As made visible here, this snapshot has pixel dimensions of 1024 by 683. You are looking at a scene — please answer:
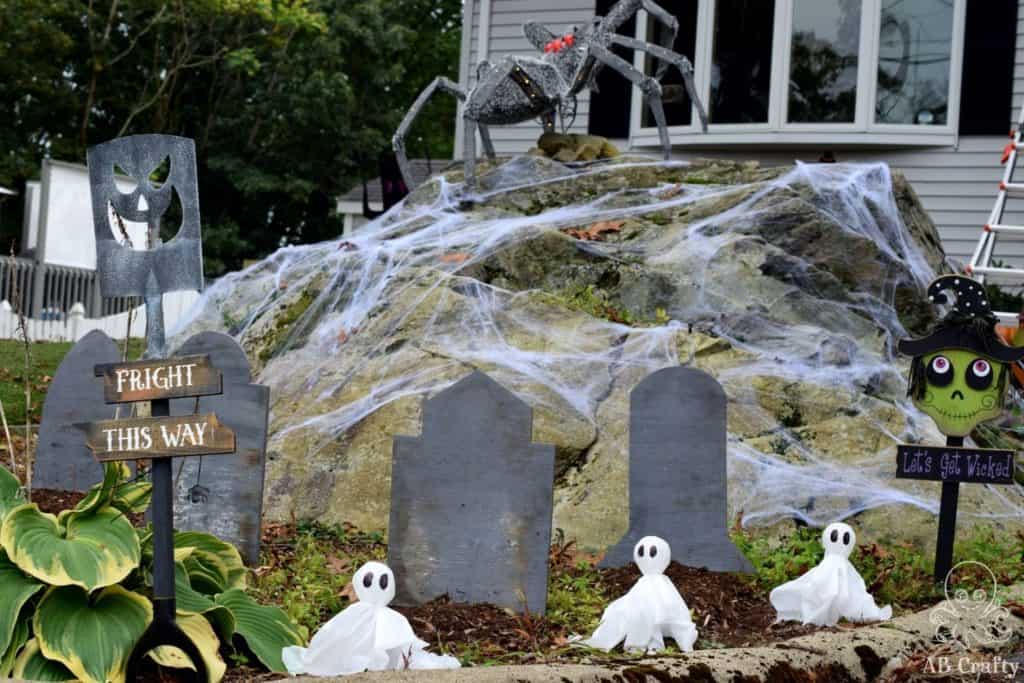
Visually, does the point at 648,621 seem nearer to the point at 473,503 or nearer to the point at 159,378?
the point at 473,503

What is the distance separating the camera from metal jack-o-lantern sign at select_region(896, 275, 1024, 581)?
653cm

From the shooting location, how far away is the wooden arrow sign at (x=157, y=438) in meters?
4.77

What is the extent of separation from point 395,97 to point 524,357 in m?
30.7

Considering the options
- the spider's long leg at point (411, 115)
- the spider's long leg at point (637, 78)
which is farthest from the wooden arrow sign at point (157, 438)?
the spider's long leg at point (411, 115)

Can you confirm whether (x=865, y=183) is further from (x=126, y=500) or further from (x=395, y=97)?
(x=395, y=97)

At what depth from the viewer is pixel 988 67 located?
49.9ft

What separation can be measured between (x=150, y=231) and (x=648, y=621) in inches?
97.8

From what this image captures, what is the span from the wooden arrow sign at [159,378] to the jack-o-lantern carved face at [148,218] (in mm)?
585

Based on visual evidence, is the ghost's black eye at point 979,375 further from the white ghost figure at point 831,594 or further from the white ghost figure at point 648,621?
the white ghost figure at point 648,621

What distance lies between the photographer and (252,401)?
671 centimetres

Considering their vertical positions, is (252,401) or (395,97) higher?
(395,97)

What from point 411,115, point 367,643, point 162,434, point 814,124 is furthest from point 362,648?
point 814,124

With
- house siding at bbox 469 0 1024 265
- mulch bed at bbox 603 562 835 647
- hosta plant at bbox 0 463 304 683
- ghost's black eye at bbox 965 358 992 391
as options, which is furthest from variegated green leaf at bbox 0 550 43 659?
house siding at bbox 469 0 1024 265

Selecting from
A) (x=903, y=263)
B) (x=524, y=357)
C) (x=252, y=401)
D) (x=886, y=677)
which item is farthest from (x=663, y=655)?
(x=903, y=263)
